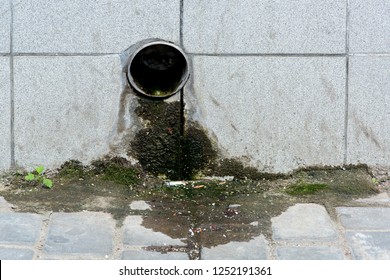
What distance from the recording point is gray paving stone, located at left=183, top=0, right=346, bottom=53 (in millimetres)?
5176

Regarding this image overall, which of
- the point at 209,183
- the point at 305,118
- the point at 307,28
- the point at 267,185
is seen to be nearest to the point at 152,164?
the point at 209,183

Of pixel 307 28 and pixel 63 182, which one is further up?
pixel 307 28

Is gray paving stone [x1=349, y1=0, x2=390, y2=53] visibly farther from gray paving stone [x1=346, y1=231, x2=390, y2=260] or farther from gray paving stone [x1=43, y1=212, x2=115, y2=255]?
gray paving stone [x1=43, y1=212, x2=115, y2=255]

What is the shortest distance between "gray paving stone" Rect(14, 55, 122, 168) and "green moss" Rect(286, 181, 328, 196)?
1.38m

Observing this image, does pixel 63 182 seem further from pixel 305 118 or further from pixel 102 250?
pixel 305 118

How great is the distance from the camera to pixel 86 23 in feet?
16.9

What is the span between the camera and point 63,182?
5.18 meters

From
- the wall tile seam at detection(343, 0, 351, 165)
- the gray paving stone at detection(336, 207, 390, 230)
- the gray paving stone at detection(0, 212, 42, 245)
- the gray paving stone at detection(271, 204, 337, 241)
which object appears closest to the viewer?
the gray paving stone at detection(0, 212, 42, 245)

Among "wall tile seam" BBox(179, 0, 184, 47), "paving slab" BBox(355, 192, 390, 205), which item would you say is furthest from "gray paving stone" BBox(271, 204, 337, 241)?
"wall tile seam" BBox(179, 0, 184, 47)

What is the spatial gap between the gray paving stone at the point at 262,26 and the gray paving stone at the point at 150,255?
1667 millimetres

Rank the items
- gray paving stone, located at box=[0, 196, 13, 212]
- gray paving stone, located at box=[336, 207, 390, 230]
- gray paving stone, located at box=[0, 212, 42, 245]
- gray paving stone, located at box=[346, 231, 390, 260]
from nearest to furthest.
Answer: gray paving stone, located at box=[346, 231, 390, 260], gray paving stone, located at box=[0, 212, 42, 245], gray paving stone, located at box=[336, 207, 390, 230], gray paving stone, located at box=[0, 196, 13, 212]

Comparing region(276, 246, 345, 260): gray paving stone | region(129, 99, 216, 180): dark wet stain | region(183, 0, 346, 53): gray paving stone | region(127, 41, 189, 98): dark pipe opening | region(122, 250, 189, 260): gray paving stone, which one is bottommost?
region(276, 246, 345, 260): gray paving stone

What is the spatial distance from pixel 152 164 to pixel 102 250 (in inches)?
46.9
